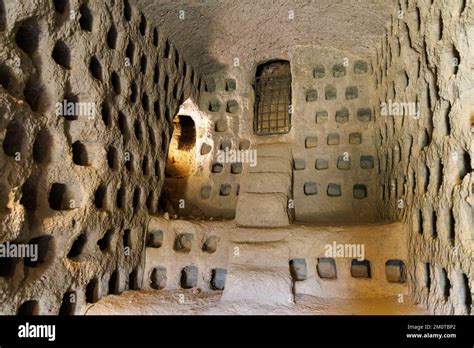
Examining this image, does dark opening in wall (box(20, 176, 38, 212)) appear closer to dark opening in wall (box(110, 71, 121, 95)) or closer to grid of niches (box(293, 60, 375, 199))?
dark opening in wall (box(110, 71, 121, 95))

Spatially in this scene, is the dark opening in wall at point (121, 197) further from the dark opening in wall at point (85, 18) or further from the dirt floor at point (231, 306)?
the dark opening in wall at point (85, 18)

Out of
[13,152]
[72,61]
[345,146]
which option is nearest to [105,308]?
[13,152]

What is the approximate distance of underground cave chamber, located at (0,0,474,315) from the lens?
2297mm

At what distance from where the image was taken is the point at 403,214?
3.37m

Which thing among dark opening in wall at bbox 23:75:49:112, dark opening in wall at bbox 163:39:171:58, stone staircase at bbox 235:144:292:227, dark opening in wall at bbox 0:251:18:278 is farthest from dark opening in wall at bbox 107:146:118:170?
dark opening in wall at bbox 163:39:171:58

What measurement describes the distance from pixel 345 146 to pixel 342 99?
69cm

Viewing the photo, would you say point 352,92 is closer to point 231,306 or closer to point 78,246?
point 231,306

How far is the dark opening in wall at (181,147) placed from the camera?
6.54 m

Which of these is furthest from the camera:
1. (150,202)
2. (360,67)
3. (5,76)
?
(360,67)

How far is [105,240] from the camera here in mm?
3260

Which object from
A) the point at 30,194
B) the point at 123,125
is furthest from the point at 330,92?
the point at 30,194

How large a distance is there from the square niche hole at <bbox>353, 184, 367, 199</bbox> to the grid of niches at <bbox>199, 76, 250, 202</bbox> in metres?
1.63

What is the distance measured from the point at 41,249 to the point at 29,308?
1.32 feet
